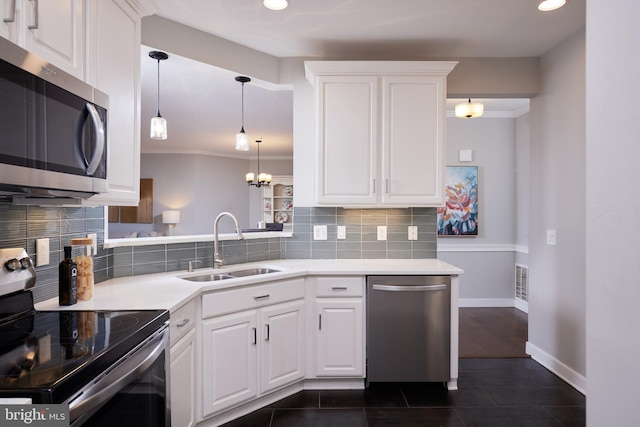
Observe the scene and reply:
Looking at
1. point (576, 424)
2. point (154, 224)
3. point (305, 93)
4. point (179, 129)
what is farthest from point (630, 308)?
point (154, 224)

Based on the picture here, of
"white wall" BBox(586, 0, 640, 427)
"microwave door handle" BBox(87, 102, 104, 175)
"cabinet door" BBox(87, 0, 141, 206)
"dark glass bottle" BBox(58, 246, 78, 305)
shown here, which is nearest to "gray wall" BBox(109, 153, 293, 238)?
"cabinet door" BBox(87, 0, 141, 206)

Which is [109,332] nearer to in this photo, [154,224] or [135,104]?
[135,104]

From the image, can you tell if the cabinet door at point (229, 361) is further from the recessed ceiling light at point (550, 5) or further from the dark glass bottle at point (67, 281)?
the recessed ceiling light at point (550, 5)

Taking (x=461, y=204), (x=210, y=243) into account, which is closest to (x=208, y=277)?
(x=210, y=243)

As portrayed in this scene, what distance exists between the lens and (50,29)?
55.6 inches

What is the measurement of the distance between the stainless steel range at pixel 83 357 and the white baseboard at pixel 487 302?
426cm

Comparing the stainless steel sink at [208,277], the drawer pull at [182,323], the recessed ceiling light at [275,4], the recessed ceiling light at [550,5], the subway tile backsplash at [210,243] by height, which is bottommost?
the drawer pull at [182,323]

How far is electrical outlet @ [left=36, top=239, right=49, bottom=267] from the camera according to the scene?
5.68 ft

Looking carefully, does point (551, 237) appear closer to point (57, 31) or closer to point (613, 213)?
point (613, 213)

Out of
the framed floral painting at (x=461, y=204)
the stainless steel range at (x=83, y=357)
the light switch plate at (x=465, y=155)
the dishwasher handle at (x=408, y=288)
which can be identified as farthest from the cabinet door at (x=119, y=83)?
the light switch plate at (x=465, y=155)

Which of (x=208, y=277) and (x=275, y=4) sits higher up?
(x=275, y=4)

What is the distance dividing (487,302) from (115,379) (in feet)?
15.7

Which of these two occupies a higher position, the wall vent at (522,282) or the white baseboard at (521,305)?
the wall vent at (522,282)

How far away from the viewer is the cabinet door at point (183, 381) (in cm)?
183
